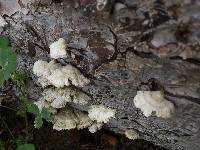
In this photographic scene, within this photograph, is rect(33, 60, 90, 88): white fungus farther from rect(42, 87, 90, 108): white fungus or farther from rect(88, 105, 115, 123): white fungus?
rect(88, 105, 115, 123): white fungus

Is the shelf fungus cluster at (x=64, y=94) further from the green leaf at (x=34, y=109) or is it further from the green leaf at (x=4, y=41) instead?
the green leaf at (x=4, y=41)

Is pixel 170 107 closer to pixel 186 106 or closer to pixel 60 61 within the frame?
pixel 186 106

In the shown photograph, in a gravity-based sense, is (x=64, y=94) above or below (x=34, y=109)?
above

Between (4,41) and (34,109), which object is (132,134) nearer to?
(34,109)

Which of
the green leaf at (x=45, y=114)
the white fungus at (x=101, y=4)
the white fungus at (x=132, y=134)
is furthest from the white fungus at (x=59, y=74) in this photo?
the white fungus at (x=132, y=134)

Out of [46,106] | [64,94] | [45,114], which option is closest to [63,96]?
[64,94]

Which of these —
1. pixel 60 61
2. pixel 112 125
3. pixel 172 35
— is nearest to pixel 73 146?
pixel 112 125
